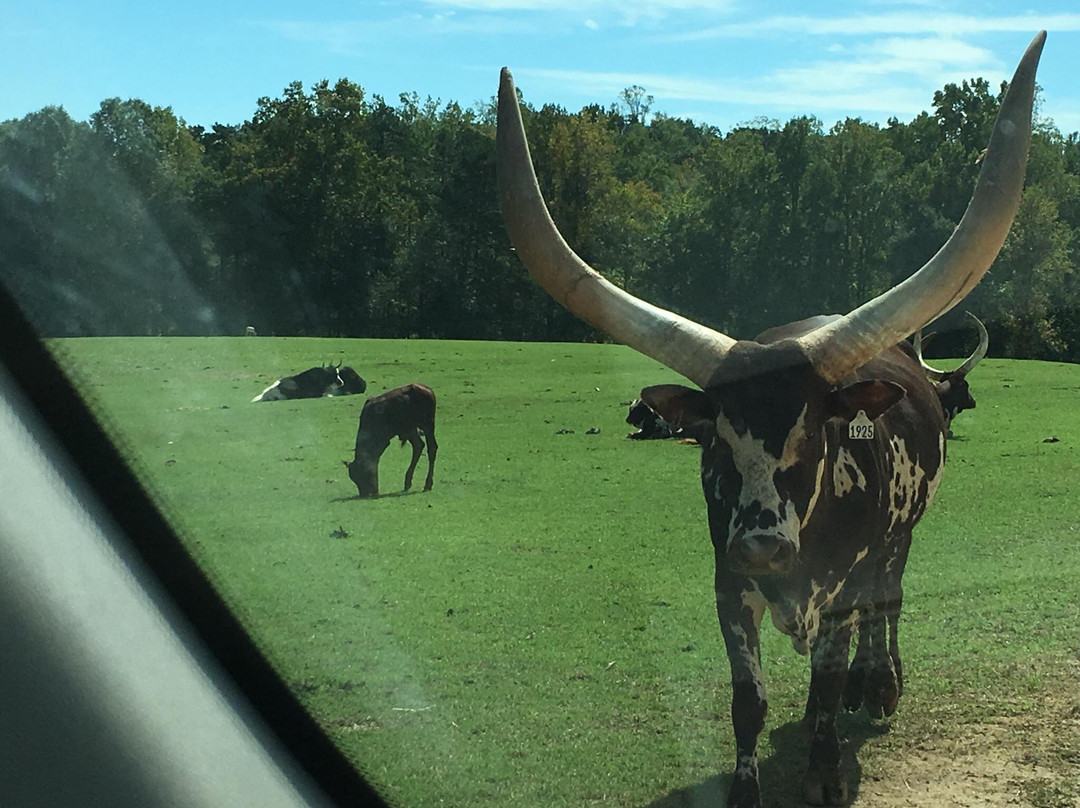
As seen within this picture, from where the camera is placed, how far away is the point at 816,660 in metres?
5.35

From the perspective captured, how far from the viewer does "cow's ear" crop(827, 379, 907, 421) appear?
5043 millimetres

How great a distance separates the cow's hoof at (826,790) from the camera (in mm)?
5047

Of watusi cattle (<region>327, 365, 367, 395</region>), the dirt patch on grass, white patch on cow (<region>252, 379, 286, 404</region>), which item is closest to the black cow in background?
watusi cattle (<region>327, 365, 367, 395</region>)

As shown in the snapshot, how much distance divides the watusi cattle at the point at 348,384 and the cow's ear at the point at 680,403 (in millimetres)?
15120

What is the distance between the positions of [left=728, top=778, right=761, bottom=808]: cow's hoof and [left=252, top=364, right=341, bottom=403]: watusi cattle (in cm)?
1444

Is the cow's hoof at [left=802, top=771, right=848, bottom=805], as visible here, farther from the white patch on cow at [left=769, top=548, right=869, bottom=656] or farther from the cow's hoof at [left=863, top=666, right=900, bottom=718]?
the cow's hoof at [left=863, top=666, right=900, bottom=718]

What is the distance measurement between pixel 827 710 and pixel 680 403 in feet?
4.55

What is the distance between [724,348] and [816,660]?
4.42 feet

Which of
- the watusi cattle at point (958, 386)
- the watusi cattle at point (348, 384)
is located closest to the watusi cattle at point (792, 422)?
the watusi cattle at point (958, 386)

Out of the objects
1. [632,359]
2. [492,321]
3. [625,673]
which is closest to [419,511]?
[625,673]

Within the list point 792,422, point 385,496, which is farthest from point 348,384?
point 792,422

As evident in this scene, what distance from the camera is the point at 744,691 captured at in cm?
502

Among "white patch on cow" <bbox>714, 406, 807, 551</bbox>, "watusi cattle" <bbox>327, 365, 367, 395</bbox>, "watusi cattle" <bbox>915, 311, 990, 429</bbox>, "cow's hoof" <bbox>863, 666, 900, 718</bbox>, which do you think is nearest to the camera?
"white patch on cow" <bbox>714, 406, 807, 551</bbox>

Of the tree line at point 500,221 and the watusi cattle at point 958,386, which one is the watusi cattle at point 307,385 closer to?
the tree line at point 500,221
